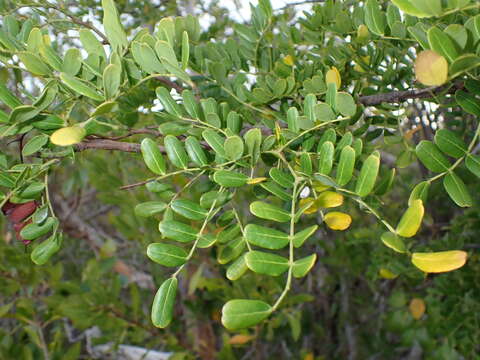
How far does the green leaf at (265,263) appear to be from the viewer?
15.1 inches

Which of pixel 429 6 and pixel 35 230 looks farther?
pixel 35 230

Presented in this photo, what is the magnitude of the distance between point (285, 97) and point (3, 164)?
338mm

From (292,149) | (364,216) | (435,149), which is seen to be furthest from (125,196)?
(435,149)

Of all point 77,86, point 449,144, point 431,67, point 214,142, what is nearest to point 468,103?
point 449,144

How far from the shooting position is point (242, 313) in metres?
0.37

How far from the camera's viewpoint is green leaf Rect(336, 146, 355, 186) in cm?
43

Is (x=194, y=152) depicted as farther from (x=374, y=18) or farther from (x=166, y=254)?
(x=374, y=18)

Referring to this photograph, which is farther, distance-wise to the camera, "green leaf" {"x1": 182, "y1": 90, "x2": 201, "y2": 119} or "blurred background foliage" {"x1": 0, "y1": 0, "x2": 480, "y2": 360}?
"blurred background foliage" {"x1": 0, "y1": 0, "x2": 480, "y2": 360}

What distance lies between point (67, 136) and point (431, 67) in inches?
11.0

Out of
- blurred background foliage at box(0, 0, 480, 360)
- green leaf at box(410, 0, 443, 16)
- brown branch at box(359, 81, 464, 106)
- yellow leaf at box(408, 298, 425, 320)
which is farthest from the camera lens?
yellow leaf at box(408, 298, 425, 320)

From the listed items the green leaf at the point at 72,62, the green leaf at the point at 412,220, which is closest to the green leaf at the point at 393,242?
the green leaf at the point at 412,220

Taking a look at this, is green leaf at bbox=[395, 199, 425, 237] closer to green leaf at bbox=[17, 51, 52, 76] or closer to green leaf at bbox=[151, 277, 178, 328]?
green leaf at bbox=[151, 277, 178, 328]

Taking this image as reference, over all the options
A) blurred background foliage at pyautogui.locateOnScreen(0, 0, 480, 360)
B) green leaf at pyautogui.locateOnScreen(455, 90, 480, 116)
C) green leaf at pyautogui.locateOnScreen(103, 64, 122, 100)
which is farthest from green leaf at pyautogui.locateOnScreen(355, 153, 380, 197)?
blurred background foliage at pyautogui.locateOnScreen(0, 0, 480, 360)

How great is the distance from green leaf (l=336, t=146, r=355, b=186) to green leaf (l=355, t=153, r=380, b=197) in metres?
0.01
